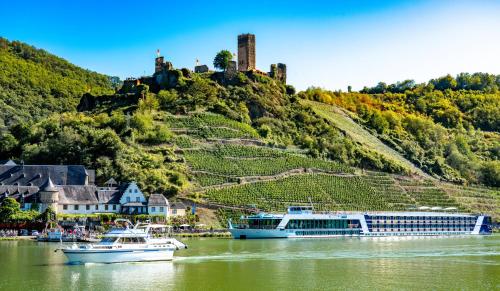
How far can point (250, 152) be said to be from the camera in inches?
4067

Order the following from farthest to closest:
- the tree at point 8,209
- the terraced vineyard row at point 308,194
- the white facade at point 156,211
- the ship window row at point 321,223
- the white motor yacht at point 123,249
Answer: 1. the terraced vineyard row at point 308,194
2. the white facade at point 156,211
3. the ship window row at point 321,223
4. the tree at point 8,209
5. the white motor yacht at point 123,249

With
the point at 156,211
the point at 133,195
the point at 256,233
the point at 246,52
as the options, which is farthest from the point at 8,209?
the point at 246,52

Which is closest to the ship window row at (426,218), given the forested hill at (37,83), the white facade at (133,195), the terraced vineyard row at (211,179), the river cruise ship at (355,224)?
the river cruise ship at (355,224)

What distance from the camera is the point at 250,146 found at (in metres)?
106

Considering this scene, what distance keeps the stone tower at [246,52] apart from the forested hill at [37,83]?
40187 mm

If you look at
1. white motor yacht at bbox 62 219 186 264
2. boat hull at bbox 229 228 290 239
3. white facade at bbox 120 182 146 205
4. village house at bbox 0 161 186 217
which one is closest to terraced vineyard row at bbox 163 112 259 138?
village house at bbox 0 161 186 217

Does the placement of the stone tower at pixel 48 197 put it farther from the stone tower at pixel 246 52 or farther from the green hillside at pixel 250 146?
the stone tower at pixel 246 52

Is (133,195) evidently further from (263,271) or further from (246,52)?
(246,52)

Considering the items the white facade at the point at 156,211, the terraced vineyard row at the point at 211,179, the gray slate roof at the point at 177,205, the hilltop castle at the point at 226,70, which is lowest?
the white facade at the point at 156,211

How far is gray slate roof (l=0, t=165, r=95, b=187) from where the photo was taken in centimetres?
8450

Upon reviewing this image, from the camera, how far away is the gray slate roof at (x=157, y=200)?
8183cm

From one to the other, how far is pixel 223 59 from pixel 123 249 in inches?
3397

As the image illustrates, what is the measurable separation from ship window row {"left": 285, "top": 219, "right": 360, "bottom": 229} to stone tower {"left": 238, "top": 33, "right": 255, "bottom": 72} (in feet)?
180

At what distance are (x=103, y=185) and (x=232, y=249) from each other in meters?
34.7
